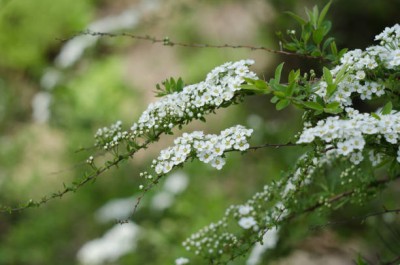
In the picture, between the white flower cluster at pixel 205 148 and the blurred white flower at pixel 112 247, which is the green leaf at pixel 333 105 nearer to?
the white flower cluster at pixel 205 148

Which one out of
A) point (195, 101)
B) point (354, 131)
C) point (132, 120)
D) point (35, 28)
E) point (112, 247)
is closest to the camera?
point (354, 131)

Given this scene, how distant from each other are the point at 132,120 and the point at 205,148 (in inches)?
160

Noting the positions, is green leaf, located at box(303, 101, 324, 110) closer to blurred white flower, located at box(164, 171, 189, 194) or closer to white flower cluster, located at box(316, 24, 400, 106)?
white flower cluster, located at box(316, 24, 400, 106)

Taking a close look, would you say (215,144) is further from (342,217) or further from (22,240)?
(22,240)

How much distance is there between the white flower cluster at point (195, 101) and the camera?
1.52m

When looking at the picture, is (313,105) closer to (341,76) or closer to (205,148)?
(341,76)

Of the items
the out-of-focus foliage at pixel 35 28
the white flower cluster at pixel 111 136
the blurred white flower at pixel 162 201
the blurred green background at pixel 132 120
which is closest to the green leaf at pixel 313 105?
the white flower cluster at pixel 111 136

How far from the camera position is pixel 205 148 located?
1443 mm

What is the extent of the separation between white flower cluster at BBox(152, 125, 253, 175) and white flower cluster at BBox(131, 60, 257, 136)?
0.29 ft

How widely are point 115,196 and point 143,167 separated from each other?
322mm

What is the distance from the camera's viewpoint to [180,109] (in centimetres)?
156

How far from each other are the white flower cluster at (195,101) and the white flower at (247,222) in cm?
45

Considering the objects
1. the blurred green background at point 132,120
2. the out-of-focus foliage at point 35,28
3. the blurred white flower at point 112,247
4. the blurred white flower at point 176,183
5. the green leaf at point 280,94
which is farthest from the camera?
the out-of-focus foliage at point 35,28

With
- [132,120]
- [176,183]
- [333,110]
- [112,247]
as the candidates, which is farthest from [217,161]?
[132,120]
